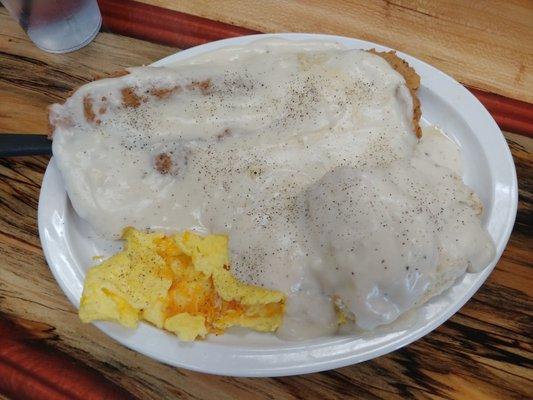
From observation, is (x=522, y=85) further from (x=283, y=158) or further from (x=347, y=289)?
(x=347, y=289)

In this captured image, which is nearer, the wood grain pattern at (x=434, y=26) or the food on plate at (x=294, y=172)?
the food on plate at (x=294, y=172)

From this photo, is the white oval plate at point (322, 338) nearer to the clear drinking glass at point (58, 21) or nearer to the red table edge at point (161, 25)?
the red table edge at point (161, 25)

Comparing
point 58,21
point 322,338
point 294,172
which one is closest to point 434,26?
point 294,172

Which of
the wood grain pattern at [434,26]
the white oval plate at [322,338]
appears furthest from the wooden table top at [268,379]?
the white oval plate at [322,338]

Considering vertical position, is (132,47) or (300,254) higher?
(132,47)

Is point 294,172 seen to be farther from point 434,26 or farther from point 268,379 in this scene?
point 434,26

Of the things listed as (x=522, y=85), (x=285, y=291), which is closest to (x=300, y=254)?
(x=285, y=291)
